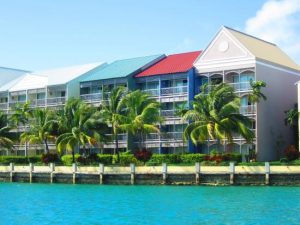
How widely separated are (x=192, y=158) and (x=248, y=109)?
7.58 meters

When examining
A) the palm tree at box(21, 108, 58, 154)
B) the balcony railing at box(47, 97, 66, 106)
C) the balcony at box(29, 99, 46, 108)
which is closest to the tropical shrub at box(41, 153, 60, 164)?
the palm tree at box(21, 108, 58, 154)

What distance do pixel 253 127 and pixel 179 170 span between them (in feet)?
37.8

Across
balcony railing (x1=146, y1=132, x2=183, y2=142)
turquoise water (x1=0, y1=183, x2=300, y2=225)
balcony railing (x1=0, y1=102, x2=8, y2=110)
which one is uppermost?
balcony railing (x1=0, y1=102, x2=8, y2=110)

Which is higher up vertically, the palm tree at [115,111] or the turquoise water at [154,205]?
the palm tree at [115,111]

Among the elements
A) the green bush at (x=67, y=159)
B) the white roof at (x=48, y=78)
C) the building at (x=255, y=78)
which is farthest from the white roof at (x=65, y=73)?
the building at (x=255, y=78)

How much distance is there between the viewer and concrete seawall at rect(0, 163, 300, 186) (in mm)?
45188

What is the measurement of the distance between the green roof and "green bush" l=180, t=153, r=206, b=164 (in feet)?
46.3

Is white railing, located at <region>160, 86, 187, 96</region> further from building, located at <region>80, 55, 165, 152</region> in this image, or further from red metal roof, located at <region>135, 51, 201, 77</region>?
building, located at <region>80, 55, 165, 152</region>

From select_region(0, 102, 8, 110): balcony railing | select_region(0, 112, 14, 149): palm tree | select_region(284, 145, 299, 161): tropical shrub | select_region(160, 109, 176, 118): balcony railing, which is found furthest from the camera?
select_region(0, 102, 8, 110): balcony railing

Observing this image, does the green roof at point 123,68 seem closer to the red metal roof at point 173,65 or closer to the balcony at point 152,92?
the red metal roof at point 173,65

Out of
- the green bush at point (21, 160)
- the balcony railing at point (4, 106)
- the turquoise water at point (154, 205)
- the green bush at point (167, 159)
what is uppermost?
the balcony railing at point (4, 106)

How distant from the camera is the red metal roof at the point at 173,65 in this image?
63000 mm

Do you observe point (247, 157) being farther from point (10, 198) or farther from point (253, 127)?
point (10, 198)

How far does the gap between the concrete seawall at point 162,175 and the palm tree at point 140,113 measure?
18.0 ft
